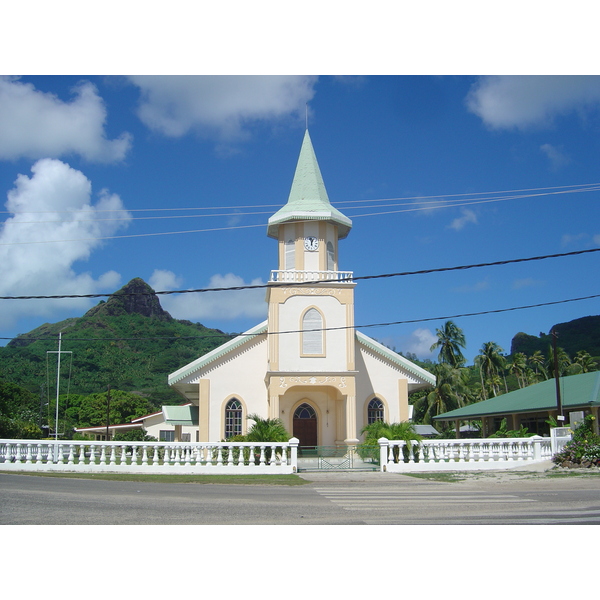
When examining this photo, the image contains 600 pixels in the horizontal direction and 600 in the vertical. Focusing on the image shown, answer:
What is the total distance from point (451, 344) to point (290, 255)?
1377 inches

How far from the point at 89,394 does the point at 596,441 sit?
228 feet

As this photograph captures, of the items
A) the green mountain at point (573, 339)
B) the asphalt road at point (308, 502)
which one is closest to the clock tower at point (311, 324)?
the asphalt road at point (308, 502)

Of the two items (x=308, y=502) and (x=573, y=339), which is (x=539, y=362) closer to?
(x=573, y=339)

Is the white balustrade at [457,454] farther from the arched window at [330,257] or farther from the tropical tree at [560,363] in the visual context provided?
the tropical tree at [560,363]

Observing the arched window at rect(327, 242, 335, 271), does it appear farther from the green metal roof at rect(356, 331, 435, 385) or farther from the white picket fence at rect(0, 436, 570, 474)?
the white picket fence at rect(0, 436, 570, 474)

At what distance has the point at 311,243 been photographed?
101 ft

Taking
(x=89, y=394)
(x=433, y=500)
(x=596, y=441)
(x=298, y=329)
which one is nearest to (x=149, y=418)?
(x=89, y=394)

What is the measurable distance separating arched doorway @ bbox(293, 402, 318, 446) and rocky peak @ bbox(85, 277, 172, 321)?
74.8 m

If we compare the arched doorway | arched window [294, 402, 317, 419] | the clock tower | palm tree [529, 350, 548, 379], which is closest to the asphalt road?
the clock tower

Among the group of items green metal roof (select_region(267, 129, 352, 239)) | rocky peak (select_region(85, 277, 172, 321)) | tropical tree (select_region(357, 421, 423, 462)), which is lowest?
tropical tree (select_region(357, 421, 423, 462))

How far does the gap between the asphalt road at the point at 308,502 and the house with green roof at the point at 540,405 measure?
17594mm

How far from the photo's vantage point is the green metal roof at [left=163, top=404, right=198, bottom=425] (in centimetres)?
3494

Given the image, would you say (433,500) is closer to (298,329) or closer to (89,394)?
(298,329)

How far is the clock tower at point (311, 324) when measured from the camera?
28.6 metres
